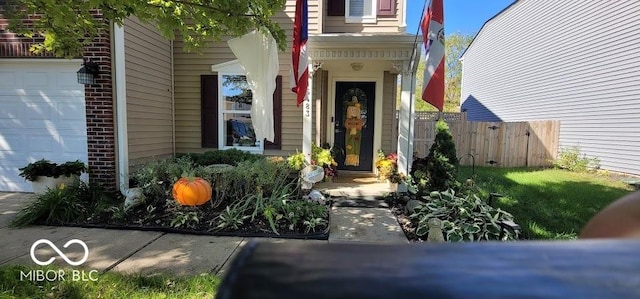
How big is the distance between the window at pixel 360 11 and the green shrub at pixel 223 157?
3354mm

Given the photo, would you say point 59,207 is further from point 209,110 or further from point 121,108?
point 209,110

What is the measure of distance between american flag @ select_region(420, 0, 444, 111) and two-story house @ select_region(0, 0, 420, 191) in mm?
1252

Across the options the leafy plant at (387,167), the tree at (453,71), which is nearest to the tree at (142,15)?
the leafy plant at (387,167)

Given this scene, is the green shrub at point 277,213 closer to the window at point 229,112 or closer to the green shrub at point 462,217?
the green shrub at point 462,217

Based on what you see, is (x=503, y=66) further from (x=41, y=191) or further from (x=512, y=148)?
(x=41, y=191)

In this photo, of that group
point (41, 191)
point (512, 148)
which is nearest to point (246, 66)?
point (41, 191)

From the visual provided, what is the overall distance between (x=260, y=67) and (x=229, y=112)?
8.22 ft

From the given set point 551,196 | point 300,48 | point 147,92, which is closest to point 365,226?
point 300,48

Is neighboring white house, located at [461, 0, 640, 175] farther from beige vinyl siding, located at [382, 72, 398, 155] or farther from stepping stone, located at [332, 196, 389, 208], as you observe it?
stepping stone, located at [332, 196, 389, 208]

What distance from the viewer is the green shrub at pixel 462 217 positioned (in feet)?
12.1

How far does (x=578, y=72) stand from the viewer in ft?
32.0

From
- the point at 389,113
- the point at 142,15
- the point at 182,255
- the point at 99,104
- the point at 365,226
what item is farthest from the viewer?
the point at 389,113

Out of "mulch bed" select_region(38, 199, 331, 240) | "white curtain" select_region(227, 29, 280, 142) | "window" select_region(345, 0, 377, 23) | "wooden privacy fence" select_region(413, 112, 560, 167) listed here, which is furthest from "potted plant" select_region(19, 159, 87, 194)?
"wooden privacy fence" select_region(413, 112, 560, 167)

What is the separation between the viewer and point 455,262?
0.63m
